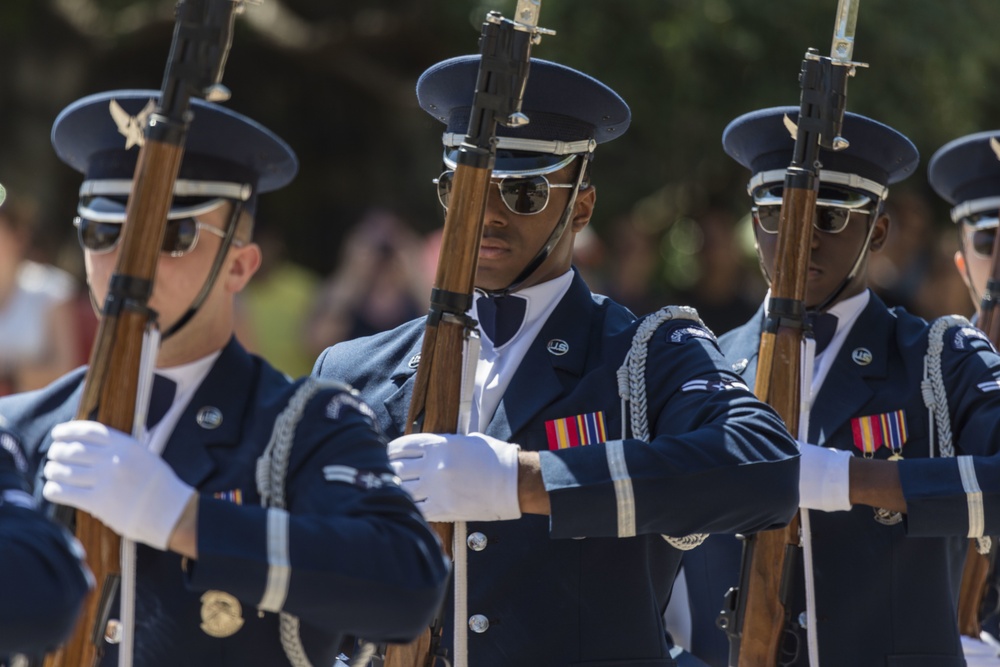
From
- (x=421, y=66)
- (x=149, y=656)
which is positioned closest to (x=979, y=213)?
(x=149, y=656)

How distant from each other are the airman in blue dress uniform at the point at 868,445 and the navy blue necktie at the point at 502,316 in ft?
3.03

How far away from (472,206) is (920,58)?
685 cm

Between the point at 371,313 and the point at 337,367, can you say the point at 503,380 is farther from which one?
the point at 371,313

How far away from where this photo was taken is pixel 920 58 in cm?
1017

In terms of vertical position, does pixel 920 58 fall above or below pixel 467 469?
above

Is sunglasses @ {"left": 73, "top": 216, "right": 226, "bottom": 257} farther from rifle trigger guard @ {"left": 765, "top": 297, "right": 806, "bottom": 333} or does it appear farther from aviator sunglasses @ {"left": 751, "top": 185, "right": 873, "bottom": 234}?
aviator sunglasses @ {"left": 751, "top": 185, "right": 873, "bottom": 234}

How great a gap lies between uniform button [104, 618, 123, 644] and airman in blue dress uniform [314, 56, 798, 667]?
0.73 m

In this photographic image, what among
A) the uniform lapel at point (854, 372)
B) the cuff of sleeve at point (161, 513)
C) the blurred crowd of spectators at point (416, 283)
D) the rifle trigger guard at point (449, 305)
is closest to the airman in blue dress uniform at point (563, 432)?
the rifle trigger guard at point (449, 305)

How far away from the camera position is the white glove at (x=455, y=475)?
376cm

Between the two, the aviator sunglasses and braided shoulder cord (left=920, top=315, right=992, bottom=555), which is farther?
the aviator sunglasses

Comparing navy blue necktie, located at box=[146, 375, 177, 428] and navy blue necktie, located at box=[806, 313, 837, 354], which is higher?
navy blue necktie, located at box=[806, 313, 837, 354]

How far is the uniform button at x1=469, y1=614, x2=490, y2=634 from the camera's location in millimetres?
4051

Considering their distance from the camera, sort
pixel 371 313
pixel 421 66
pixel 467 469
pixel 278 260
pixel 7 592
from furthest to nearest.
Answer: pixel 421 66 → pixel 278 260 → pixel 371 313 → pixel 467 469 → pixel 7 592

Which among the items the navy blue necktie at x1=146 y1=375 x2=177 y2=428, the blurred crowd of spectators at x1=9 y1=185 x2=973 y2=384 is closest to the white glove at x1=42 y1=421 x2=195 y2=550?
the navy blue necktie at x1=146 y1=375 x2=177 y2=428
